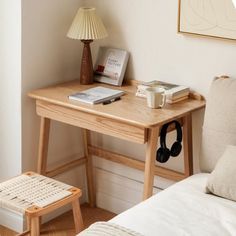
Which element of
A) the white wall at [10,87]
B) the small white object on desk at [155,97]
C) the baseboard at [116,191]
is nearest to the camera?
the small white object on desk at [155,97]

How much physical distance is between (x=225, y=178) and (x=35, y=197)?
2.57 ft

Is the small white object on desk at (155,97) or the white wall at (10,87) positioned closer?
the small white object on desk at (155,97)

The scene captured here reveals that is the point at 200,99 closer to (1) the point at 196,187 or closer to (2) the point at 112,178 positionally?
(1) the point at 196,187

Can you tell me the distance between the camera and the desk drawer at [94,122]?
253cm

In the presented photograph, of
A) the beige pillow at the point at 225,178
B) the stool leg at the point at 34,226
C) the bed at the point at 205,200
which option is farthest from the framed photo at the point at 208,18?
the stool leg at the point at 34,226

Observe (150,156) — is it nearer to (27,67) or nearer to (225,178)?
(225,178)

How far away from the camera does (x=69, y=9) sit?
3.09m

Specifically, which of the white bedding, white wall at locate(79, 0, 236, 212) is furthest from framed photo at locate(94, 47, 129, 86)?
the white bedding

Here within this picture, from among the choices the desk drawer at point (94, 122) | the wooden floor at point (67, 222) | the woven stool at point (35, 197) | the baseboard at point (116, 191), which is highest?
the desk drawer at point (94, 122)

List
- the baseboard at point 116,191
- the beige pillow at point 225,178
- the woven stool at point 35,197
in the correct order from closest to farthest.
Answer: the beige pillow at point 225,178, the woven stool at point 35,197, the baseboard at point 116,191

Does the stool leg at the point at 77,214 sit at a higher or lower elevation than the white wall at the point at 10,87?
lower

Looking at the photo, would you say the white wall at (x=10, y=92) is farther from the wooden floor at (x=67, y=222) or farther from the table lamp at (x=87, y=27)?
the table lamp at (x=87, y=27)

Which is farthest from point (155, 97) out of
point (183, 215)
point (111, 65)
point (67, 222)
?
point (67, 222)

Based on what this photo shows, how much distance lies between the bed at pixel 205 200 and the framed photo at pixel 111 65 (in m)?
0.61
